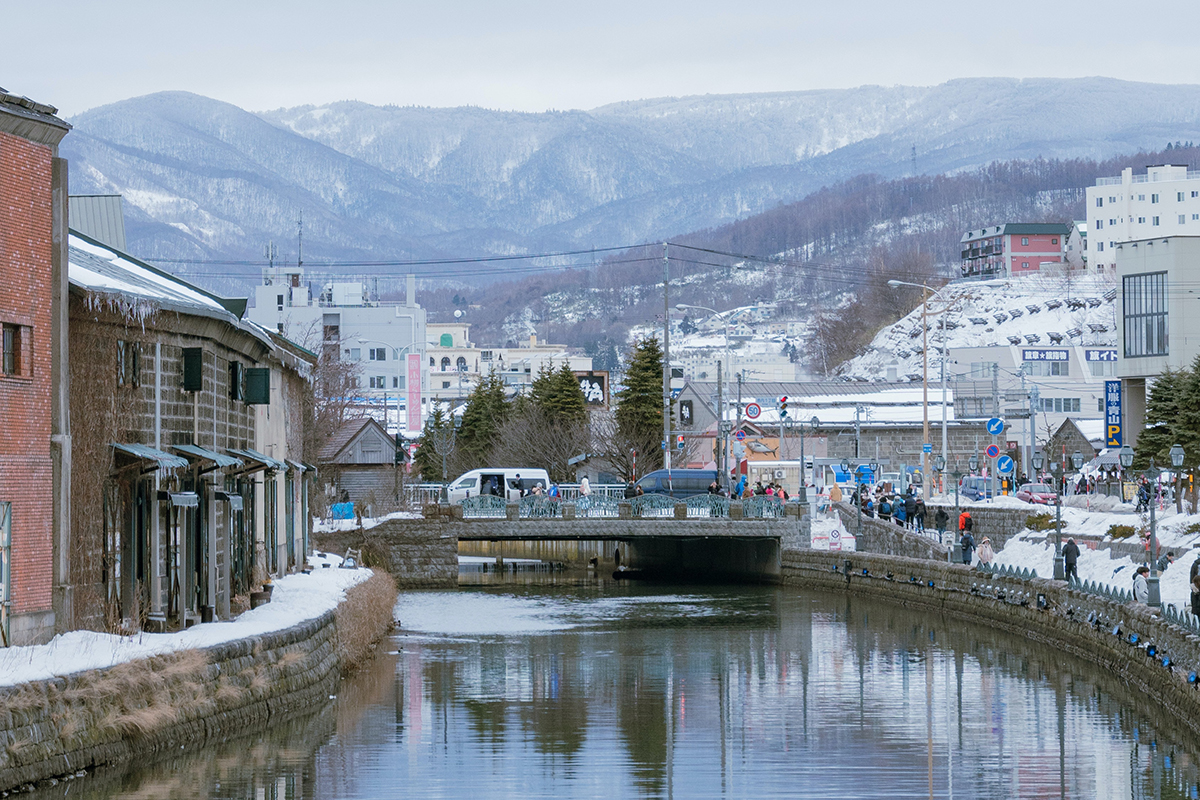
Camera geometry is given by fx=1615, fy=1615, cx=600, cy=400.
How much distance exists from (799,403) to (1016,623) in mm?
68749

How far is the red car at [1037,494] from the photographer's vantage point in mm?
65387

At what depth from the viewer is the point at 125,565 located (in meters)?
26.4

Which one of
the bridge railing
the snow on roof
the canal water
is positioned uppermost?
the snow on roof

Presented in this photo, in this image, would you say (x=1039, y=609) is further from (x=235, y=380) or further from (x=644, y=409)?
(x=644, y=409)

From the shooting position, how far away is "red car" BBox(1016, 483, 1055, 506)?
65.4 m

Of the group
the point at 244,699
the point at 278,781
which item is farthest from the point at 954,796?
the point at 244,699

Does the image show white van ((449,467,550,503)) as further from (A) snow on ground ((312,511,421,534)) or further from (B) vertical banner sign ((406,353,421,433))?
(B) vertical banner sign ((406,353,421,433))

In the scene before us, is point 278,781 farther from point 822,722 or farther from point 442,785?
point 822,722

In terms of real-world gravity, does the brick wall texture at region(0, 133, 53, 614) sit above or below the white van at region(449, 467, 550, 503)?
above

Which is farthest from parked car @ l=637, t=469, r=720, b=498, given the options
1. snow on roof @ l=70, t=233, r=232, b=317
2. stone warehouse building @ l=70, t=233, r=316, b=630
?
snow on roof @ l=70, t=233, r=232, b=317

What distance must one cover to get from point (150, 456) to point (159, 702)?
4889mm

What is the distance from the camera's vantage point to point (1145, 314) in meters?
79.1

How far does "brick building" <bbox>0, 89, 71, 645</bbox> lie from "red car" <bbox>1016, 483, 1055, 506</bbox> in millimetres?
45225

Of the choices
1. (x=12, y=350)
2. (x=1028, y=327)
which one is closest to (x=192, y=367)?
(x=12, y=350)
